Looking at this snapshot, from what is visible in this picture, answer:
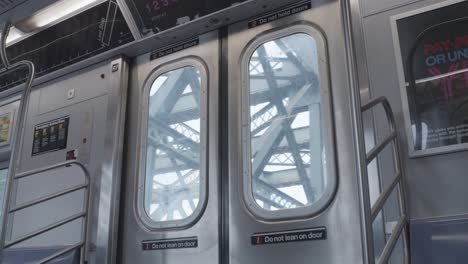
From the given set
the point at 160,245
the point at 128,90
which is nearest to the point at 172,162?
the point at 160,245

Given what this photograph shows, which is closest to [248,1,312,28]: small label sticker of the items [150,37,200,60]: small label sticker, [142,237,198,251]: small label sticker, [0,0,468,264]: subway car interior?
[0,0,468,264]: subway car interior

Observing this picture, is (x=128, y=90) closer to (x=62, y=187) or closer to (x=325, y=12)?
(x=62, y=187)

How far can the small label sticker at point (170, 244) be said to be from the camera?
9.89 feet

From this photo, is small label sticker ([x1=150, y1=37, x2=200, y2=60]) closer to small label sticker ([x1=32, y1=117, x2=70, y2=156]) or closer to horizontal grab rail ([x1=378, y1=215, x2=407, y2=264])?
small label sticker ([x1=32, y1=117, x2=70, y2=156])

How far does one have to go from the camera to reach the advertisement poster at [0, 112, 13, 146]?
4312 millimetres

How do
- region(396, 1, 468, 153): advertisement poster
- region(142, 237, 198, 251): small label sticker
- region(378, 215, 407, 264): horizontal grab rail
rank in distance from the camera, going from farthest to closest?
region(142, 237, 198, 251): small label sticker, region(396, 1, 468, 153): advertisement poster, region(378, 215, 407, 264): horizontal grab rail

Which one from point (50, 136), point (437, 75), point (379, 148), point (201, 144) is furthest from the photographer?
point (50, 136)

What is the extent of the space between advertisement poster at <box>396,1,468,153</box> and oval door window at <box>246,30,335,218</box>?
19.7 inches

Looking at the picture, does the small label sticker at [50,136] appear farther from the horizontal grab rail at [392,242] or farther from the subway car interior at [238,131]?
the horizontal grab rail at [392,242]

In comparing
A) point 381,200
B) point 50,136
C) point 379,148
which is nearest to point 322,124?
point 379,148

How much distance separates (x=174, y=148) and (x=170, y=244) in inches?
26.6

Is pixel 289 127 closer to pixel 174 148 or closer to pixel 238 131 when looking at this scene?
pixel 238 131

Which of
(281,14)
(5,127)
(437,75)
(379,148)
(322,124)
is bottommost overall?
(379,148)

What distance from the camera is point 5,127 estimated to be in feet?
14.4
